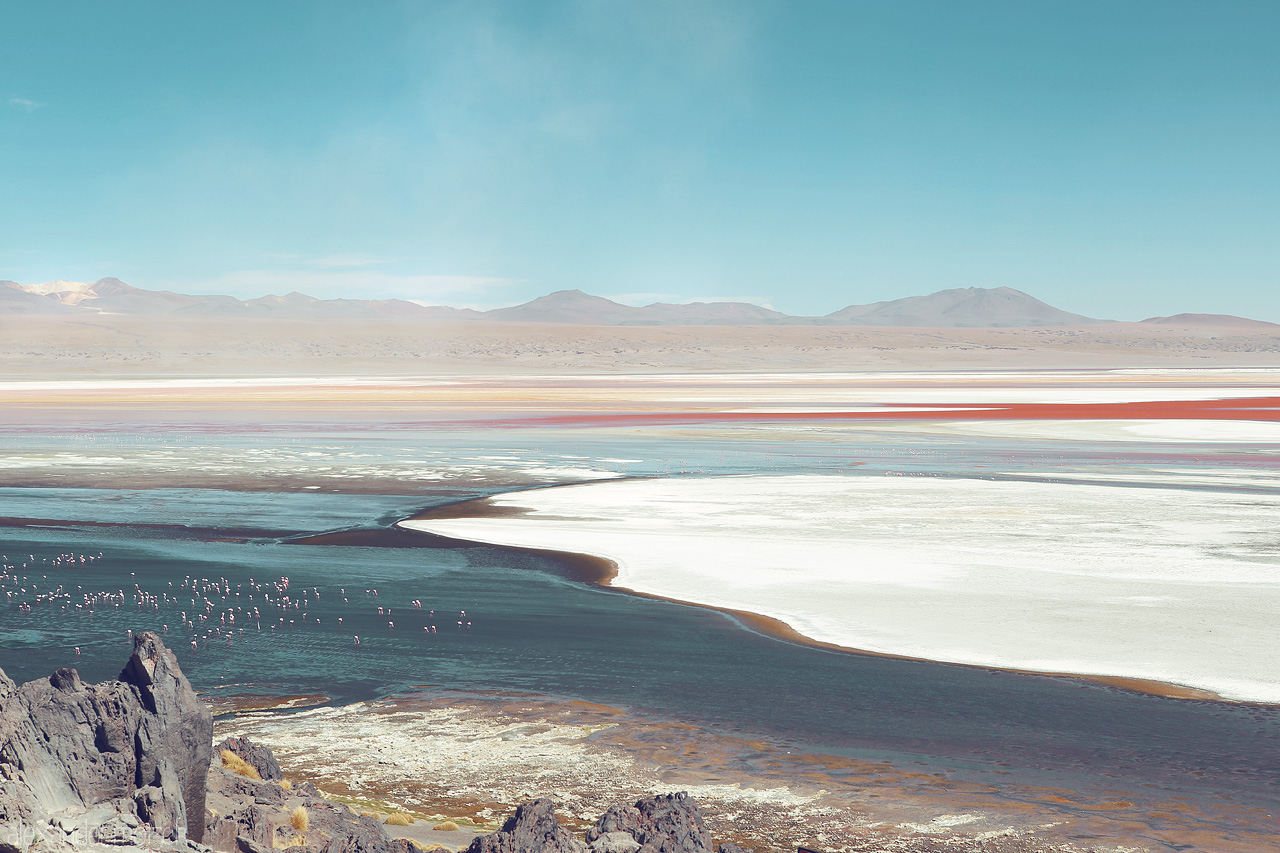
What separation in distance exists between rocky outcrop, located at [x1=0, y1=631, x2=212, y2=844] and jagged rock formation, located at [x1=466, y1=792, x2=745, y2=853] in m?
1.56

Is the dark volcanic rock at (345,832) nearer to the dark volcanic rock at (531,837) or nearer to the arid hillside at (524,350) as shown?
the dark volcanic rock at (531,837)

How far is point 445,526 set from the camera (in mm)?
19359

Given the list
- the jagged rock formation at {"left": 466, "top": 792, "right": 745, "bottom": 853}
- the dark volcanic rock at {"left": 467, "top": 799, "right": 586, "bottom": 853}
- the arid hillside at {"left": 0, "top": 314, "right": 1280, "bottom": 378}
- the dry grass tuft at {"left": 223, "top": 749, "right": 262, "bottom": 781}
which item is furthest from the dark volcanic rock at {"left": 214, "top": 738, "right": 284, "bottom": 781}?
the arid hillside at {"left": 0, "top": 314, "right": 1280, "bottom": 378}

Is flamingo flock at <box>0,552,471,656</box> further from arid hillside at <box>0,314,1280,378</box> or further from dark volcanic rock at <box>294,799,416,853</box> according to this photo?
arid hillside at <box>0,314,1280,378</box>

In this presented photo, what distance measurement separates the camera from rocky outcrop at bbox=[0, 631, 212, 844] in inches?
233

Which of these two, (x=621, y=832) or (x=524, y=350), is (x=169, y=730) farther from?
(x=524, y=350)

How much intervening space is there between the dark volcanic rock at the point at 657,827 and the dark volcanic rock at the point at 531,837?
0.21 m

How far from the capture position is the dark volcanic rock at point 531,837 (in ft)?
19.8

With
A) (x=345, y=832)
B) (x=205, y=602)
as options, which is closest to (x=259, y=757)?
(x=345, y=832)

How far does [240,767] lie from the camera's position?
7.42 meters

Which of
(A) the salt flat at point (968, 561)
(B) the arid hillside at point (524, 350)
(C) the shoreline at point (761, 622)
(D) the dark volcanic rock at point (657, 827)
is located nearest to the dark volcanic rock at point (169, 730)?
(D) the dark volcanic rock at point (657, 827)

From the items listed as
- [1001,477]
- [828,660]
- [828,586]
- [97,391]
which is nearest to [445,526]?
[828,586]

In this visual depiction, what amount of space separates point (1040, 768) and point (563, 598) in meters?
6.54

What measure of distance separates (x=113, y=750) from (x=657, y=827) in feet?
9.29
